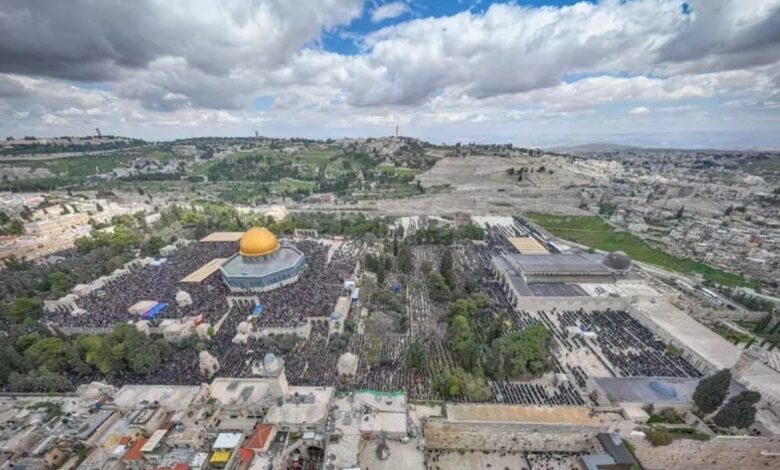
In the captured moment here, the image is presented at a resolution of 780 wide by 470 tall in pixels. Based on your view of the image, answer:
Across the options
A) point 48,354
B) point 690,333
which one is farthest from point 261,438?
point 690,333

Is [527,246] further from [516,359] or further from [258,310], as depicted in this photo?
[258,310]

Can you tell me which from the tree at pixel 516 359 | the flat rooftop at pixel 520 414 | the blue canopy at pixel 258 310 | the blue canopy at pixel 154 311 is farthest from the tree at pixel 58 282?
the tree at pixel 516 359

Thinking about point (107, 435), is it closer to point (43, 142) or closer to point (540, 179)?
point (540, 179)

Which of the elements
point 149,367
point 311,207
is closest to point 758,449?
point 149,367

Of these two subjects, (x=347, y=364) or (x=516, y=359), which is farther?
(x=516, y=359)

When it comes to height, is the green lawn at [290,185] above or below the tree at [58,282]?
above

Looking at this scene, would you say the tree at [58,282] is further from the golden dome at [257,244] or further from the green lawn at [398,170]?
the green lawn at [398,170]
